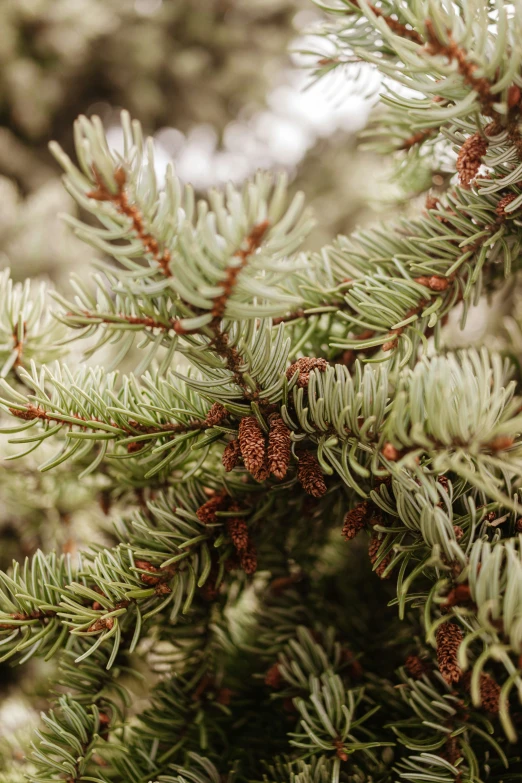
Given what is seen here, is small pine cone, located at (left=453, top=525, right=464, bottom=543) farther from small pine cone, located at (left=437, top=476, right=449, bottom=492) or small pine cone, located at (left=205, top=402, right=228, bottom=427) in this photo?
small pine cone, located at (left=205, top=402, right=228, bottom=427)

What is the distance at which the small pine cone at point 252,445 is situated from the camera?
0.31m

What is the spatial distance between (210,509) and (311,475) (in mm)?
104

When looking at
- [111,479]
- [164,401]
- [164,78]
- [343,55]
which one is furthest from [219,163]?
Answer: [164,401]

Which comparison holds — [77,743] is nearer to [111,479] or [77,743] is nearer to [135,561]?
[135,561]

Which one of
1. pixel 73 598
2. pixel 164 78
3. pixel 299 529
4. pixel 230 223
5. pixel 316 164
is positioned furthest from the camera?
pixel 316 164

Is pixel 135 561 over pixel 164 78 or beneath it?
beneath

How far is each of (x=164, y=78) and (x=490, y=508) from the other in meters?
1.65

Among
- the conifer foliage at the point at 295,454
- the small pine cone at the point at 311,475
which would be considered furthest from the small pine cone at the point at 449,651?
the small pine cone at the point at 311,475

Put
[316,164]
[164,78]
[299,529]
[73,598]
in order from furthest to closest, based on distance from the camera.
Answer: [316,164]
[164,78]
[299,529]
[73,598]

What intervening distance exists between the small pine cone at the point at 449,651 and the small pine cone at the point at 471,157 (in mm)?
283

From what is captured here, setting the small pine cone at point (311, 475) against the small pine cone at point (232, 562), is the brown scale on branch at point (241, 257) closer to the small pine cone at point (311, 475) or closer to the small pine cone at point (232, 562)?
the small pine cone at point (311, 475)

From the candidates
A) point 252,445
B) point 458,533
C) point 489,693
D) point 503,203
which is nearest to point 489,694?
point 489,693

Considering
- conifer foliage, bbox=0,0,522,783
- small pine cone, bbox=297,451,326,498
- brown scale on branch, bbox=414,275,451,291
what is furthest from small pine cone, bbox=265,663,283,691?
Result: brown scale on branch, bbox=414,275,451,291

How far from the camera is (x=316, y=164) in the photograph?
5.79 feet
